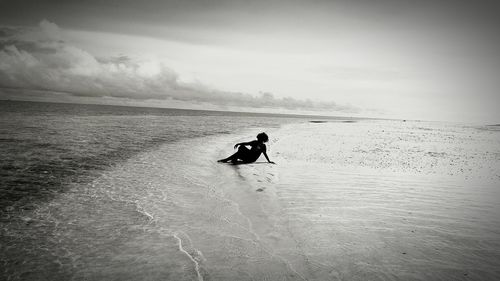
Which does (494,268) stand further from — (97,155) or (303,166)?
(97,155)

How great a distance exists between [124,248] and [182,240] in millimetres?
1061

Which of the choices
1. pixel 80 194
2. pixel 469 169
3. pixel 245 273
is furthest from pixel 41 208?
pixel 469 169

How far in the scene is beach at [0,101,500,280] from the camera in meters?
4.57

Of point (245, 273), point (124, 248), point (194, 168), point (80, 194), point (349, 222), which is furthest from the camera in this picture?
point (194, 168)

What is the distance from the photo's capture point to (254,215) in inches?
282

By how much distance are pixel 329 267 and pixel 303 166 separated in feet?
30.7

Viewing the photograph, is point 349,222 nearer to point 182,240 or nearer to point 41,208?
point 182,240

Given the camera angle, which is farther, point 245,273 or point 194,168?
point 194,168

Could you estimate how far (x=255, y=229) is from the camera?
6242mm

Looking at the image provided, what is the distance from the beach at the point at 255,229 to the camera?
457 centimetres

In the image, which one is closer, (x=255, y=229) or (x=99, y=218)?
(x=255, y=229)

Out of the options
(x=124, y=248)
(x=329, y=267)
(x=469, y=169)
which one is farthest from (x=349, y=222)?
(x=469, y=169)

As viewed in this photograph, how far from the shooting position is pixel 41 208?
7195mm

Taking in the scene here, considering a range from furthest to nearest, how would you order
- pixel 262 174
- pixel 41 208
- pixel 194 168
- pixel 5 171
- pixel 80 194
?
1. pixel 194 168
2. pixel 262 174
3. pixel 5 171
4. pixel 80 194
5. pixel 41 208
